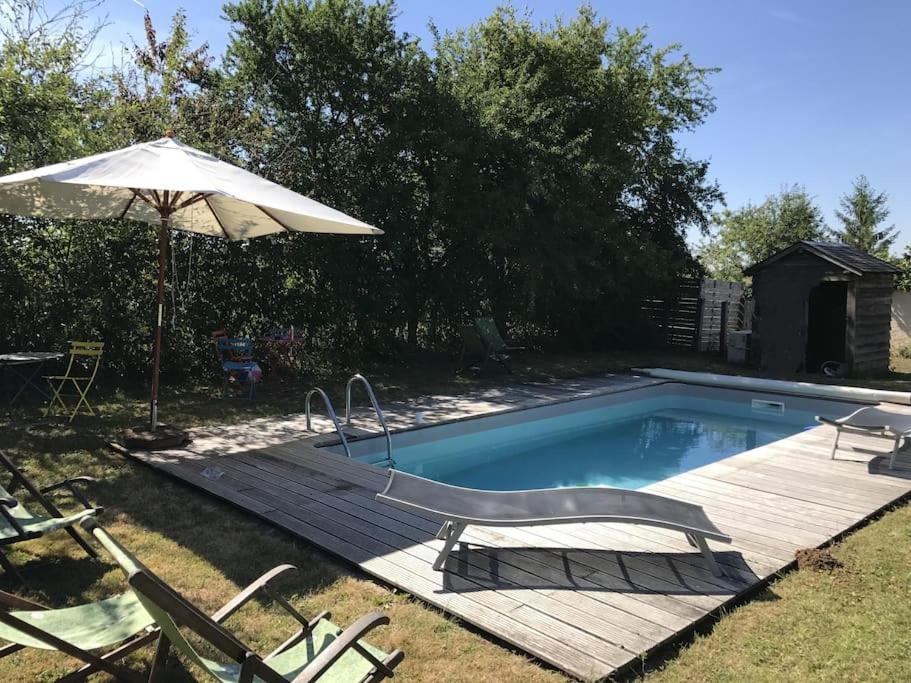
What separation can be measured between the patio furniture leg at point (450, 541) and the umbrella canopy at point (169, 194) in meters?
2.72

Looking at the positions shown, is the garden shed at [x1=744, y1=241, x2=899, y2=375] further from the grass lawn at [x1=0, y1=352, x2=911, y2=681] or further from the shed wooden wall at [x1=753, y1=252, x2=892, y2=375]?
the grass lawn at [x1=0, y1=352, x2=911, y2=681]

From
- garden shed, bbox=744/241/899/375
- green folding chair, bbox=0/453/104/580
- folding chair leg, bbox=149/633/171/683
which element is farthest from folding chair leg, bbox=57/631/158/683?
garden shed, bbox=744/241/899/375

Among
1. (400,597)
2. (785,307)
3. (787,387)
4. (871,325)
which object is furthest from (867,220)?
(400,597)

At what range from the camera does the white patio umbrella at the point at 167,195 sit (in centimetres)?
455

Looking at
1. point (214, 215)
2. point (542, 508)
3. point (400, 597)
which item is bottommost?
point (400, 597)

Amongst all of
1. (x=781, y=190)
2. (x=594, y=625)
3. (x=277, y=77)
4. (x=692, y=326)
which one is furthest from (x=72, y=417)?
(x=781, y=190)

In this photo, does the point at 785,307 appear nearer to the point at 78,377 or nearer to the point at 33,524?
the point at 78,377

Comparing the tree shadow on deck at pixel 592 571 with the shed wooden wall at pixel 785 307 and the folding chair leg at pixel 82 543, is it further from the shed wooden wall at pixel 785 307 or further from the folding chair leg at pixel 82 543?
the shed wooden wall at pixel 785 307

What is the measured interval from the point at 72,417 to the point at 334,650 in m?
6.32

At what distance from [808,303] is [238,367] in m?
10.6

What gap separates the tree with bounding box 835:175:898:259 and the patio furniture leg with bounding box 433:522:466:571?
125 ft

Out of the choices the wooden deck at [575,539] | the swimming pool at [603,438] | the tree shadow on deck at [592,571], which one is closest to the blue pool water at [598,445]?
the swimming pool at [603,438]

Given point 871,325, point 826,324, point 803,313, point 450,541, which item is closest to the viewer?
point 450,541

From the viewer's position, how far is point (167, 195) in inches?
230
